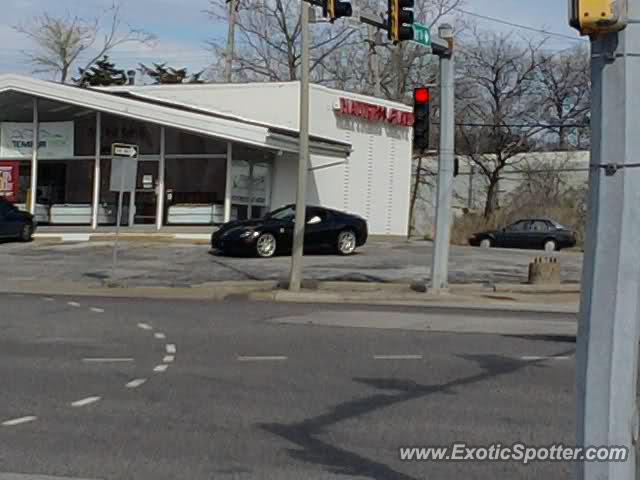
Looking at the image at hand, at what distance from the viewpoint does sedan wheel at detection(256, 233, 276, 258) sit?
30.0 meters

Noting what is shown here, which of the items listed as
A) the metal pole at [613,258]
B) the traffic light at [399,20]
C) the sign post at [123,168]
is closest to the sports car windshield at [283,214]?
the sign post at [123,168]

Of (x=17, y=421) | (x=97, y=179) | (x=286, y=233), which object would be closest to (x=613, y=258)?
(x=17, y=421)

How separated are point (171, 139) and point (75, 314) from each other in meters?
19.9

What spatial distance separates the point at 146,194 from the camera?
124 ft

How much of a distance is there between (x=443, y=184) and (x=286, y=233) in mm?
8211

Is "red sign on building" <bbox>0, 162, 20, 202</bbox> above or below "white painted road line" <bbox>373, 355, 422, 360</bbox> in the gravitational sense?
above

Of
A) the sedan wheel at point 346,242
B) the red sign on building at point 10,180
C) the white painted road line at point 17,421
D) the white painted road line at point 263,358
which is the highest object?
the red sign on building at point 10,180

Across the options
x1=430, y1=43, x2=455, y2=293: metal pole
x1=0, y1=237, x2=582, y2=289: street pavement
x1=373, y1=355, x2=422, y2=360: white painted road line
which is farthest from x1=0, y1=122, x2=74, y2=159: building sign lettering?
x1=373, y1=355, x2=422, y2=360: white painted road line

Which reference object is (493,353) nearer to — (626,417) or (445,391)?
(445,391)

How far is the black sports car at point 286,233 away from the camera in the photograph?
98.4ft

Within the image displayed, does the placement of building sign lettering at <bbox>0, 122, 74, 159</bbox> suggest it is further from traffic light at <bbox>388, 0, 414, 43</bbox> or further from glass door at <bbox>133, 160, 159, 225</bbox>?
traffic light at <bbox>388, 0, 414, 43</bbox>

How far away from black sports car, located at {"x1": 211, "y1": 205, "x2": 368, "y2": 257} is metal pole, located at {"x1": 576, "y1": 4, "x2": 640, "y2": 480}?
24.9 meters

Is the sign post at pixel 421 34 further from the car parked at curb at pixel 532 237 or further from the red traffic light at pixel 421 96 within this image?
the car parked at curb at pixel 532 237

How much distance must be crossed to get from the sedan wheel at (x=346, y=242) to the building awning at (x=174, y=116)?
15.5 ft
